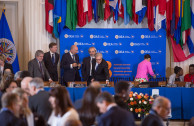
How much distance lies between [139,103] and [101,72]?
73.5 inches

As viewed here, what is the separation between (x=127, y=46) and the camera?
13.1 meters

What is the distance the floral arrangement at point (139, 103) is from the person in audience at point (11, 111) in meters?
5.55

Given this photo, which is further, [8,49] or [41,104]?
[8,49]

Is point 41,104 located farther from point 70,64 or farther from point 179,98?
point 70,64

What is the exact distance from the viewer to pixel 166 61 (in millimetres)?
13406

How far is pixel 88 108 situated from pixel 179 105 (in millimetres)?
5566

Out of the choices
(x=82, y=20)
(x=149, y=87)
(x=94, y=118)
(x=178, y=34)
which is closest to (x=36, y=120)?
(x=94, y=118)

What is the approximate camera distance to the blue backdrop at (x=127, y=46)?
13009 millimetres

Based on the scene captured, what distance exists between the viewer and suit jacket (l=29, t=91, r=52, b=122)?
18.7 feet

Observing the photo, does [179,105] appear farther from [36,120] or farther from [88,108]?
[36,120]

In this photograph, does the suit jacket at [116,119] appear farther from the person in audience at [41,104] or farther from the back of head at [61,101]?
the person in audience at [41,104]

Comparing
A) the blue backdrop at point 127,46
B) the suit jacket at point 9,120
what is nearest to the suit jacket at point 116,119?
the suit jacket at point 9,120

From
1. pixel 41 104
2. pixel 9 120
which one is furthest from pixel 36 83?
pixel 9 120

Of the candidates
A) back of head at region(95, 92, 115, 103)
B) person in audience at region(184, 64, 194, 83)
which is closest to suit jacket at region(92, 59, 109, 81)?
person in audience at region(184, 64, 194, 83)
